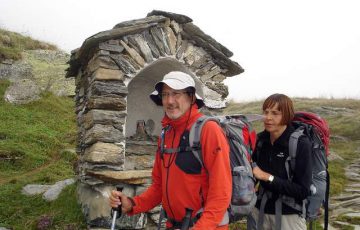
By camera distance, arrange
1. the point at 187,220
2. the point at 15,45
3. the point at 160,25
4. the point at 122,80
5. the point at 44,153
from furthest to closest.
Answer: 1. the point at 15,45
2. the point at 44,153
3. the point at 160,25
4. the point at 122,80
5. the point at 187,220

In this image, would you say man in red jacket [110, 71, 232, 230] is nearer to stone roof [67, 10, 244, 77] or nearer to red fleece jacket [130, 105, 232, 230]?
red fleece jacket [130, 105, 232, 230]

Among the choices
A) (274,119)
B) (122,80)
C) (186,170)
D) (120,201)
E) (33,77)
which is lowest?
(120,201)

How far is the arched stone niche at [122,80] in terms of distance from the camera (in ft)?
19.7

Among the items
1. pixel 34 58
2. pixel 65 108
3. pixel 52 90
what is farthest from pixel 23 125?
pixel 34 58

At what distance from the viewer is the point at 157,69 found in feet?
26.9

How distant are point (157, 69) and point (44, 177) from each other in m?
4.80

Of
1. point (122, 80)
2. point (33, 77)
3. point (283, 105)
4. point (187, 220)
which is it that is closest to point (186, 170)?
point (187, 220)

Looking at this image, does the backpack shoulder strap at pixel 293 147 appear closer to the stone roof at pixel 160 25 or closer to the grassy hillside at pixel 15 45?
the stone roof at pixel 160 25

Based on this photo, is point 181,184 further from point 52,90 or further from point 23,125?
point 52,90

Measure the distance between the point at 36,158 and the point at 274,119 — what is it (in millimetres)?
10498

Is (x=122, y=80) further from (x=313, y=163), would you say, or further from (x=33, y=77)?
(x=33, y=77)

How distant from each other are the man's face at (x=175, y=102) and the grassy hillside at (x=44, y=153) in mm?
4142

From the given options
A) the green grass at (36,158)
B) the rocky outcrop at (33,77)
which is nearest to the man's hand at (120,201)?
the green grass at (36,158)

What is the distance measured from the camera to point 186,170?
2822 millimetres
